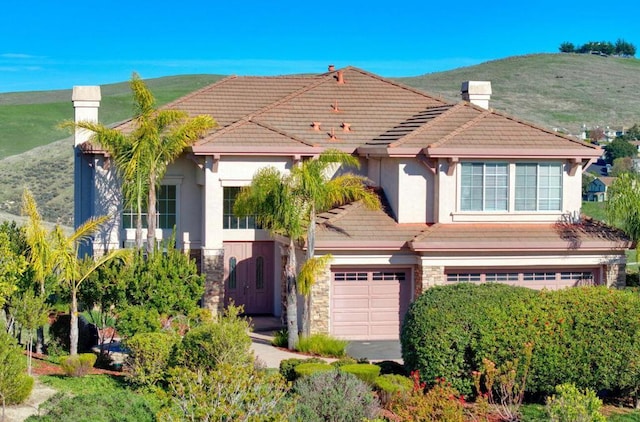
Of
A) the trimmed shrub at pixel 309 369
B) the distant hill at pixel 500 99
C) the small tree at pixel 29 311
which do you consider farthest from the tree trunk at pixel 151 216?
the distant hill at pixel 500 99

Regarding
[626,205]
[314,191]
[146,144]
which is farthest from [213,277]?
[626,205]

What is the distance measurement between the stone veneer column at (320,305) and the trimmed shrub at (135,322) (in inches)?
180

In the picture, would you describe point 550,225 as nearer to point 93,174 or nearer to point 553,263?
point 553,263

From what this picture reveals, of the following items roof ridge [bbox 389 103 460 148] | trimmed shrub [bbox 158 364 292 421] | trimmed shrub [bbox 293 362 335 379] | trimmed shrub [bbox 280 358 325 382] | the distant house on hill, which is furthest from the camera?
the distant house on hill

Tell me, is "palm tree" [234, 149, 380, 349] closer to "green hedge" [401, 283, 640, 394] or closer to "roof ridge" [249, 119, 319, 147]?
"roof ridge" [249, 119, 319, 147]

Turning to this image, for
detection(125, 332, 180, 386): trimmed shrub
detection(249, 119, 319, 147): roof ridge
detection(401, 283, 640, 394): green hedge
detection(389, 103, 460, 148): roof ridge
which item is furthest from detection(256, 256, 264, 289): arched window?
detection(401, 283, 640, 394): green hedge

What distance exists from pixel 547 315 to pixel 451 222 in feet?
26.0

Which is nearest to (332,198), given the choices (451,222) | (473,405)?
(451,222)

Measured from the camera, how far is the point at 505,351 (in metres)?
19.4

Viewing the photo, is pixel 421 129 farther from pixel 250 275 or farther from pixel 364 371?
pixel 364 371

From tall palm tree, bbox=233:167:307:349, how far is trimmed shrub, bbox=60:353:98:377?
17.5 ft

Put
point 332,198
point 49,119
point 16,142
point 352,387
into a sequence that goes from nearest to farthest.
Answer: point 352,387, point 332,198, point 16,142, point 49,119

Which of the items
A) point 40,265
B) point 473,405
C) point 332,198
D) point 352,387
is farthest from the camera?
point 332,198

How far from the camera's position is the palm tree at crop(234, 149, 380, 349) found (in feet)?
80.9
